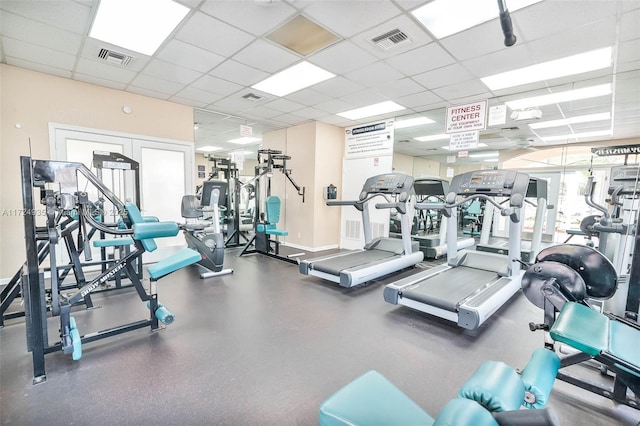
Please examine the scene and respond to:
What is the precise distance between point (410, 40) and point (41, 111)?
205 inches

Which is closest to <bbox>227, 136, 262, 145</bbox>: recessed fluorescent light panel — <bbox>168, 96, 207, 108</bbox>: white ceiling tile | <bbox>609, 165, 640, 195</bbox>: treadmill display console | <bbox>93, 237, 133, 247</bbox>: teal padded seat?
<bbox>168, 96, 207, 108</bbox>: white ceiling tile

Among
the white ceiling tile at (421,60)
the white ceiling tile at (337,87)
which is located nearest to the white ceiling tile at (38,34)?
the white ceiling tile at (337,87)

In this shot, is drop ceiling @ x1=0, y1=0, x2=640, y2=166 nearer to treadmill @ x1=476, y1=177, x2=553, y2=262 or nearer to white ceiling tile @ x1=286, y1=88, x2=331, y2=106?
white ceiling tile @ x1=286, y1=88, x2=331, y2=106

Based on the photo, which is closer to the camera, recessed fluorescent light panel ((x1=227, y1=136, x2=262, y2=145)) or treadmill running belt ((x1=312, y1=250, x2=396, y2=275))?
treadmill running belt ((x1=312, y1=250, x2=396, y2=275))

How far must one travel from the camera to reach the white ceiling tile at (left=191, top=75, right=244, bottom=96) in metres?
4.15

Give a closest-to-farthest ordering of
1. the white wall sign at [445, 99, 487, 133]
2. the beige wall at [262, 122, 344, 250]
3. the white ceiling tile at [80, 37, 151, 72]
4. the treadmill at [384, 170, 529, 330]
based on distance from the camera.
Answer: the treadmill at [384, 170, 529, 330]
the white ceiling tile at [80, 37, 151, 72]
the white wall sign at [445, 99, 487, 133]
the beige wall at [262, 122, 344, 250]

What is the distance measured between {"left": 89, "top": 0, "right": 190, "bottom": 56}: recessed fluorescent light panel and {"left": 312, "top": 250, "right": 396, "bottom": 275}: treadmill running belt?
343 cm

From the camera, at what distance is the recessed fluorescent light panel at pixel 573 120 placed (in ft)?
16.8

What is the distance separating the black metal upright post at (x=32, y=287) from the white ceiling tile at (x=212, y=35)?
1898mm

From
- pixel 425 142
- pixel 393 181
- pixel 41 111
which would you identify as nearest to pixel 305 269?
pixel 393 181

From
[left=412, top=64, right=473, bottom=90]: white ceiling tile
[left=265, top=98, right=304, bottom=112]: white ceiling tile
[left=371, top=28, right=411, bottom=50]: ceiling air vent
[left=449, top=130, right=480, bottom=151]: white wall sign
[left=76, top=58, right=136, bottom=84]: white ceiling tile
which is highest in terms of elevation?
[left=371, top=28, right=411, bottom=50]: ceiling air vent

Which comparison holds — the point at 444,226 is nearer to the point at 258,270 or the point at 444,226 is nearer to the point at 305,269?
the point at 305,269

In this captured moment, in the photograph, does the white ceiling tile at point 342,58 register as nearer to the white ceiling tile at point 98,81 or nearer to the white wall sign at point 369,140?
the white wall sign at point 369,140

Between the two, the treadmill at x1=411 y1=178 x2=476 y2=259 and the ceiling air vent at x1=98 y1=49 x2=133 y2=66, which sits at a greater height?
the ceiling air vent at x1=98 y1=49 x2=133 y2=66
